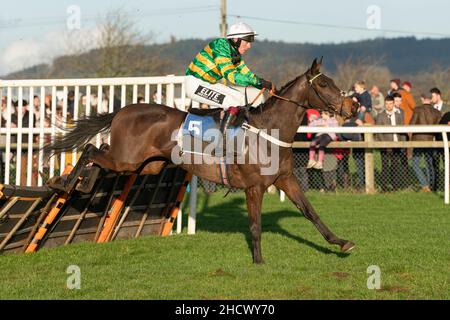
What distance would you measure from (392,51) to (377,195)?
403 feet

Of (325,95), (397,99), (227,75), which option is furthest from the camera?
(397,99)

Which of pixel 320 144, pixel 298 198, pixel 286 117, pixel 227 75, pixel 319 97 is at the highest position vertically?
pixel 227 75

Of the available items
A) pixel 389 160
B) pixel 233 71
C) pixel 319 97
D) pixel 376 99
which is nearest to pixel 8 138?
pixel 233 71

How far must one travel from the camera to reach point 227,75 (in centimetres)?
850

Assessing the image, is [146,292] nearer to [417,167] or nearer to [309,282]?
[309,282]

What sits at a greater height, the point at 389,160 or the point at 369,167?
the point at 389,160

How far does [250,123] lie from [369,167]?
6526 mm

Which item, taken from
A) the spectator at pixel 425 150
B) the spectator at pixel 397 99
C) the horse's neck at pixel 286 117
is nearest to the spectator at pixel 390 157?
the spectator at pixel 397 99

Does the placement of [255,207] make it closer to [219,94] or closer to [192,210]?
[219,94]

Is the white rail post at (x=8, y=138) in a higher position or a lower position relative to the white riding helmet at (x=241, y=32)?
lower

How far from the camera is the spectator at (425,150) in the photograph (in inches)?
567

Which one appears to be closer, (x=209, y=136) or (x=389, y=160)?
(x=209, y=136)

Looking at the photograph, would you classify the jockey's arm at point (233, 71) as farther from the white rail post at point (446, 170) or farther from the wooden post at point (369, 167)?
the wooden post at point (369, 167)

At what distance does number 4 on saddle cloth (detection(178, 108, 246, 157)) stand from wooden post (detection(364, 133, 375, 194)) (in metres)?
6.27
